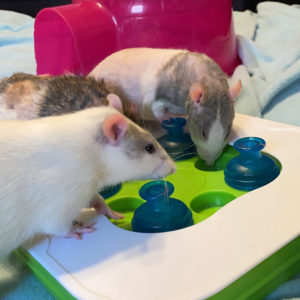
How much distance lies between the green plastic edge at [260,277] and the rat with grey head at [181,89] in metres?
0.65

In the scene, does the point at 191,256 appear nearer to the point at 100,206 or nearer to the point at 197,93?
the point at 100,206

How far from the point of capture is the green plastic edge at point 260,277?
97 centimetres

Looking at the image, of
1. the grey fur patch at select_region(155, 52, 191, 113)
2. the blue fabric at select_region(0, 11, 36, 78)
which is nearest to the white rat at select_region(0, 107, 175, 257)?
the grey fur patch at select_region(155, 52, 191, 113)

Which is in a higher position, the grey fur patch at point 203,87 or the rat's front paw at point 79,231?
the grey fur patch at point 203,87

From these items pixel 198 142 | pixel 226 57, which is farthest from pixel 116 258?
pixel 226 57

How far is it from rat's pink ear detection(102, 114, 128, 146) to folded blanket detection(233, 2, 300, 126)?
1.19 meters

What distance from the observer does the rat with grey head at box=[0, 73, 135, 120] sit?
64.5 inches

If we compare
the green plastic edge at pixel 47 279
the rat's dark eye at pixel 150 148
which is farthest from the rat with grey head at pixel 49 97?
the green plastic edge at pixel 47 279

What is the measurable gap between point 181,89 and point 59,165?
103cm

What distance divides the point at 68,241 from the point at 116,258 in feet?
0.62

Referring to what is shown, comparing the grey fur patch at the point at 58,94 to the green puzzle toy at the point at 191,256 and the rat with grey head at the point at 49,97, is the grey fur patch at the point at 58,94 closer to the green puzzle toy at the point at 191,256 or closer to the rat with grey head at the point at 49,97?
the rat with grey head at the point at 49,97

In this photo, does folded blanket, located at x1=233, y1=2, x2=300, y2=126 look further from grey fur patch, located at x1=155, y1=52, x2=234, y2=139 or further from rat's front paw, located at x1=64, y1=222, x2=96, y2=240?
rat's front paw, located at x1=64, y1=222, x2=96, y2=240

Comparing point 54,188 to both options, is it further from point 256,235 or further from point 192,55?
point 192,55

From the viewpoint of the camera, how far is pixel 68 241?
118 cm
